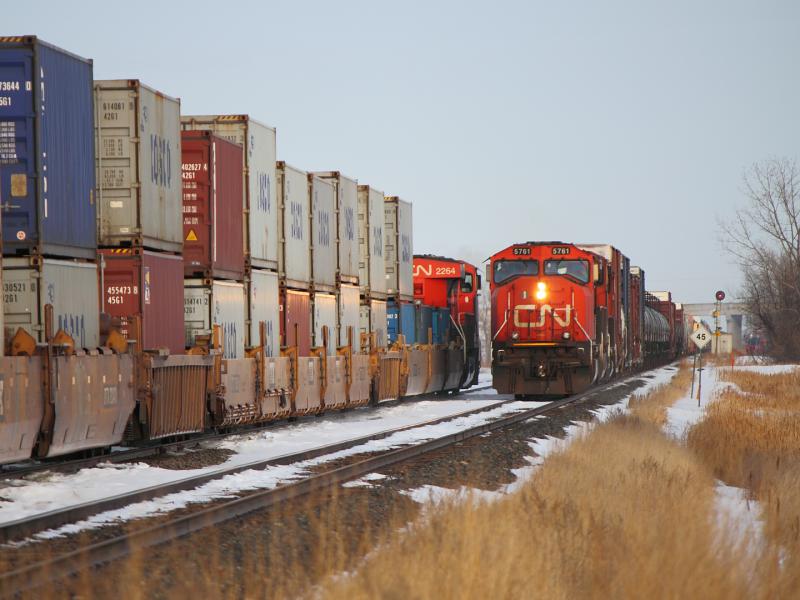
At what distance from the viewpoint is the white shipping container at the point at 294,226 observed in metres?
21.8

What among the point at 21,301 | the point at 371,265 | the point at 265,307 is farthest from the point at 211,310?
the point at 371,265

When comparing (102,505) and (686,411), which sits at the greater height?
(102,505)

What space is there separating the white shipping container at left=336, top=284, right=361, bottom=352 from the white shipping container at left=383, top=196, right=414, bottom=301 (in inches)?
130

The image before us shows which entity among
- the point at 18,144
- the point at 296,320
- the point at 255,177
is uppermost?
the point at 255,177

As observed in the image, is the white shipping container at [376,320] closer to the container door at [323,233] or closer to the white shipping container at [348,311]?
the white shipping container at [348,311]

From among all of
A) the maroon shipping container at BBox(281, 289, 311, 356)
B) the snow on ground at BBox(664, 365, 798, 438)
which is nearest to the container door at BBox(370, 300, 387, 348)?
the maroon shipping container at BBox(281, 289, 311, 356)

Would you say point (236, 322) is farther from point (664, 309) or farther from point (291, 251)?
point (664, 309)

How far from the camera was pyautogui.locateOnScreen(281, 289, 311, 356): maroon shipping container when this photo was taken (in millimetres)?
21906

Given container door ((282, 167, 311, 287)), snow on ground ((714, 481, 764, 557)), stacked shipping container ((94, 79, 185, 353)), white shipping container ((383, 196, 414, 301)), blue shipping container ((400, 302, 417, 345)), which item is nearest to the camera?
snow on ground ((714, 481, 764, 557))

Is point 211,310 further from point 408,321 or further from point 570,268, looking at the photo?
point 570,268

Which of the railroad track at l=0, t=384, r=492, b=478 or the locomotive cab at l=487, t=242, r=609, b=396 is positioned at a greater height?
the locomotive cab at l=487, t=242, r=609, b=396

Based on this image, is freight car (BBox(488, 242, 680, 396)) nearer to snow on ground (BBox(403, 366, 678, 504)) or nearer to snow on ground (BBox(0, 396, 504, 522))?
snow on ground (BBox(403, 366, 678, 504))

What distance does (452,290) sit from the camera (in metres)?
35.4

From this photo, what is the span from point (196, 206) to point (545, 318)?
1297cm
